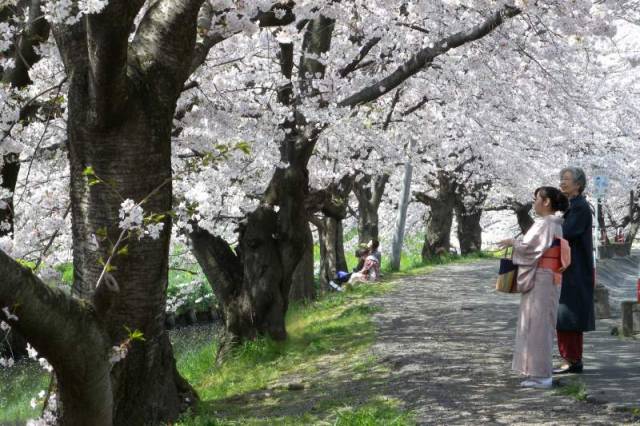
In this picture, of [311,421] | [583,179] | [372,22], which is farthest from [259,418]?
[372,22]

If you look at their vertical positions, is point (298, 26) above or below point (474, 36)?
above

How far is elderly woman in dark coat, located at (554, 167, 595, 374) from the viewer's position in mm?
7281

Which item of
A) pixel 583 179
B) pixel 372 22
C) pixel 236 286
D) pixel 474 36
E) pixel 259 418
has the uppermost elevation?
pixel 372 22

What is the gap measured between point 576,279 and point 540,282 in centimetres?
60

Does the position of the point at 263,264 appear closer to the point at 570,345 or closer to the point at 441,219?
the point at 570,345

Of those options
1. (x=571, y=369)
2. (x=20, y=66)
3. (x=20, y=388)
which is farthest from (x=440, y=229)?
(x=571, y=369)

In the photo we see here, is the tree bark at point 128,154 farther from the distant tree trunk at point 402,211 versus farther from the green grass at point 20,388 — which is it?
the distant tree trunk at point 402,211

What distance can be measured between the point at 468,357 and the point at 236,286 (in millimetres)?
3850

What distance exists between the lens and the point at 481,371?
798cm

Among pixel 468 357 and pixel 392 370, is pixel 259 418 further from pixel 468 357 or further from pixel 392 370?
pixel 468 357

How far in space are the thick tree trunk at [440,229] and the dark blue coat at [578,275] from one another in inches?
833

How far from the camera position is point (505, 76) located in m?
15.0

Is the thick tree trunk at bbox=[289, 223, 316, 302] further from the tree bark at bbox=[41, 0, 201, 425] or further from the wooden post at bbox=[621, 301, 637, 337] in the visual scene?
the tree bark at bbox=[41, 0, 201, 425]

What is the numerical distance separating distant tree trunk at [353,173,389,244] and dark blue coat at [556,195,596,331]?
1701 cm
